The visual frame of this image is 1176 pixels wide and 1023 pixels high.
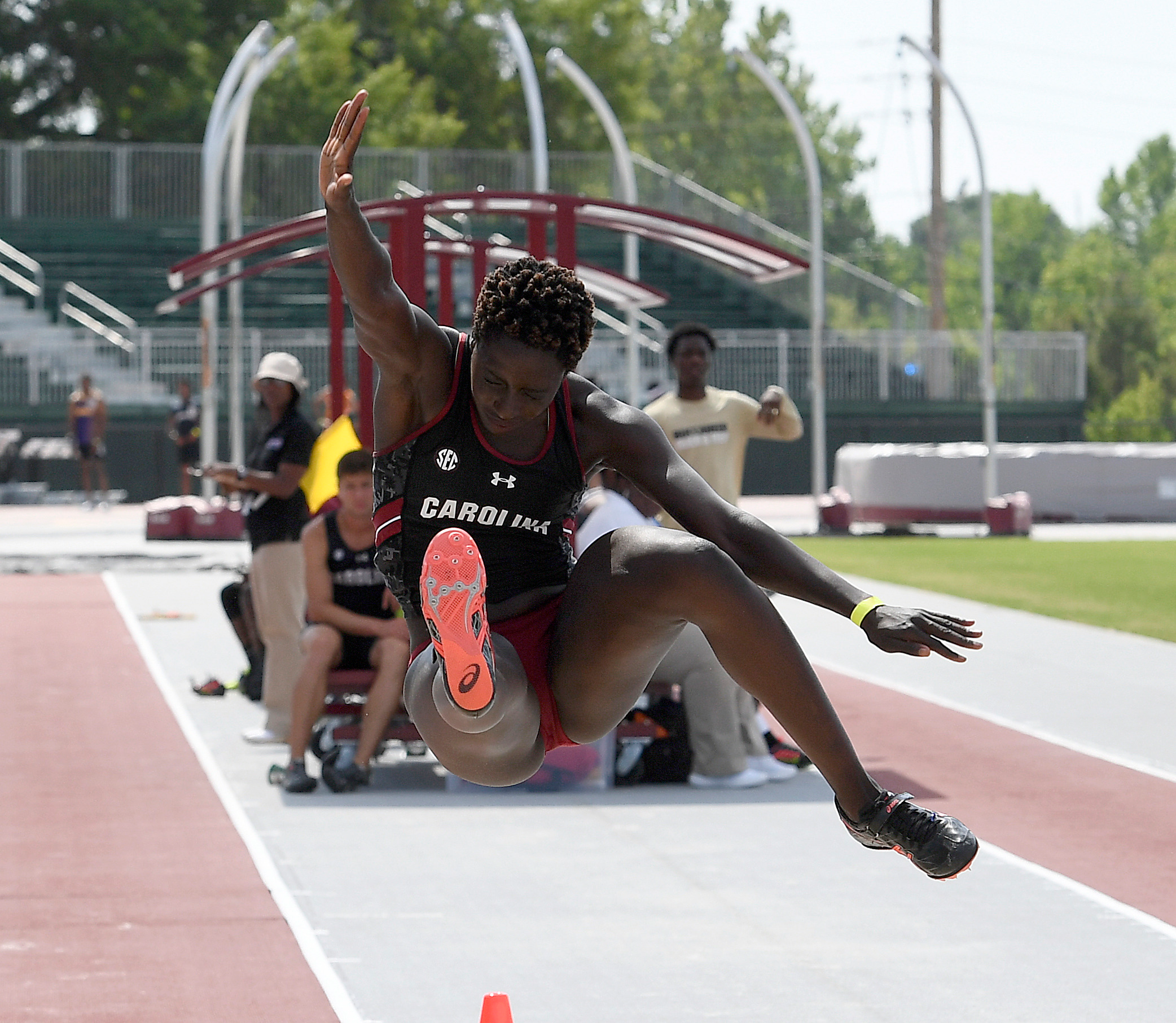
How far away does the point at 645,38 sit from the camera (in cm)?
10019

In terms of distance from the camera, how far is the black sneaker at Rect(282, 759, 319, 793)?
877cm

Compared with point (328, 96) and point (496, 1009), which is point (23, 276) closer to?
point (328, 96)

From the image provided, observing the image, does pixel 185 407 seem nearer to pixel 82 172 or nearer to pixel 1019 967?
pixel 82 172

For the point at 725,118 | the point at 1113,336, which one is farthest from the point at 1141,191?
the point at 1113,336

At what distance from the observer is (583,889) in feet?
23.0

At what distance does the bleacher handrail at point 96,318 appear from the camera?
3453cm

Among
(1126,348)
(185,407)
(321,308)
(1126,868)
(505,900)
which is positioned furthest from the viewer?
(1126,348)

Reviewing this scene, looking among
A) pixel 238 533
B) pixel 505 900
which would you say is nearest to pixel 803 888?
pixel 505 900

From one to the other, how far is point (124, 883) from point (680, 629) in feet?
10.4

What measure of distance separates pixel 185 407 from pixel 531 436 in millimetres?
27927

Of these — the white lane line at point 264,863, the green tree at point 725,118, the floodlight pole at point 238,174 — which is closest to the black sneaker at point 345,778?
the white lane line at point 264,863

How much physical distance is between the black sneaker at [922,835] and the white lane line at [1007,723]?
493 cm

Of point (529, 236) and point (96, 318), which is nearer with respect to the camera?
point (529, 236)

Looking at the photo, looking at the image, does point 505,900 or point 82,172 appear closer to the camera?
point 505,900
